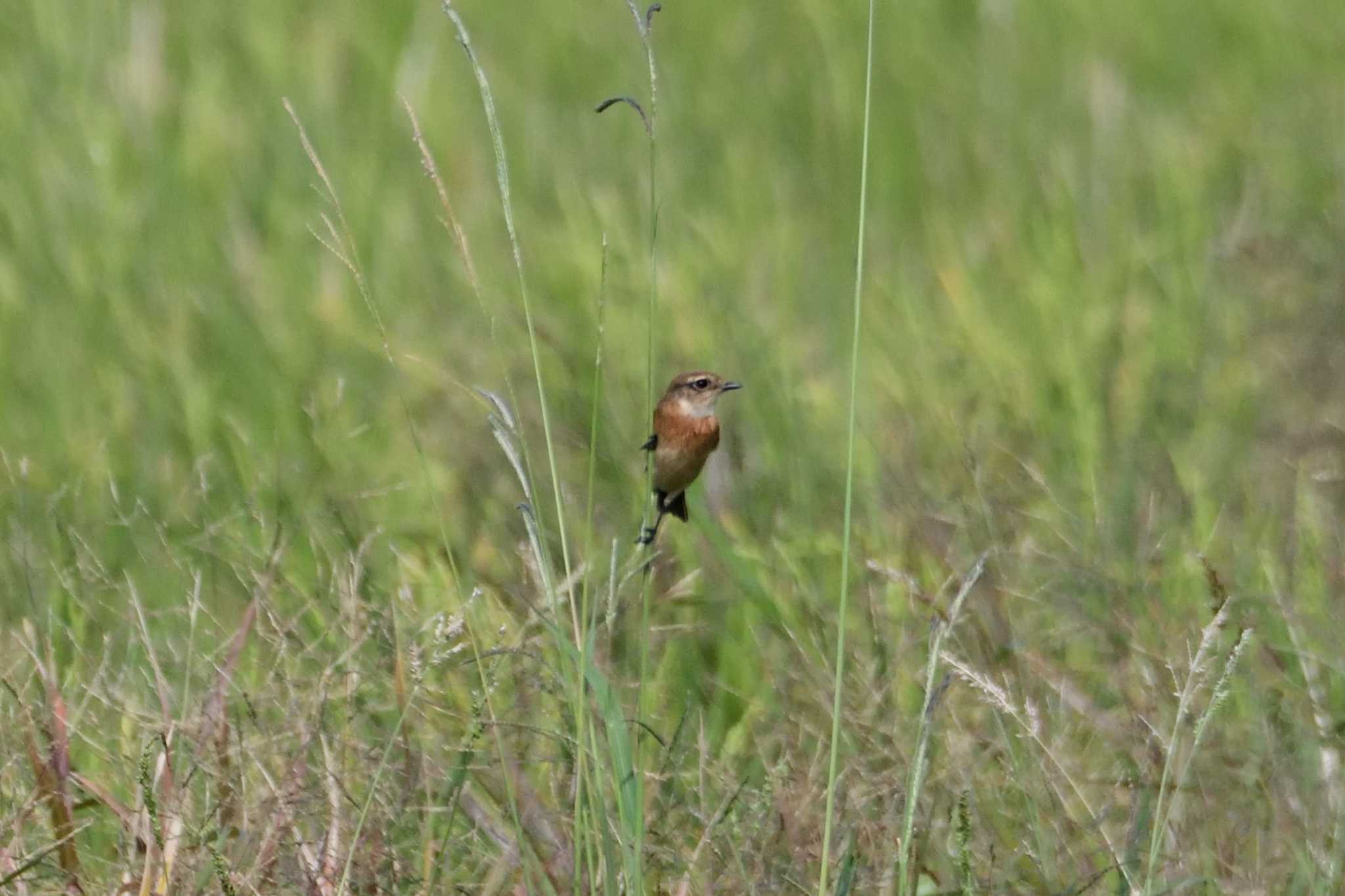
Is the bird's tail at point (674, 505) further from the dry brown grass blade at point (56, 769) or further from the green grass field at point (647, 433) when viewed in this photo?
the dry brown grass blade at point (56, 769)

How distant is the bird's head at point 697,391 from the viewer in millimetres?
2775

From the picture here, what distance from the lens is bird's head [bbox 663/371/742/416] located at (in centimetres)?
278

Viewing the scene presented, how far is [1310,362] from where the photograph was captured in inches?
157

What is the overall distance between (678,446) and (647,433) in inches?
24.2

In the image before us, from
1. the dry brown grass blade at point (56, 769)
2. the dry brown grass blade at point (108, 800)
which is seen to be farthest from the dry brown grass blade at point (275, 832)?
the dry brown grass blade at point (56, 769)

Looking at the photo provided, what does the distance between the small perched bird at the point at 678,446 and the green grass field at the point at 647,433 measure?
0.44 ft

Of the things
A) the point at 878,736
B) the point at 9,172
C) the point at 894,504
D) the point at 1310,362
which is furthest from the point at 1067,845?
the point at 9,172

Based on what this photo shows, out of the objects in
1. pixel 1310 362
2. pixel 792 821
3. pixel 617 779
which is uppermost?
pixel 617 779

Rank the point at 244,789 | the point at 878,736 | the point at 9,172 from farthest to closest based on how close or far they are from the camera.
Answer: the point at 9,172 < the point at 878,736 < the point at 244,789

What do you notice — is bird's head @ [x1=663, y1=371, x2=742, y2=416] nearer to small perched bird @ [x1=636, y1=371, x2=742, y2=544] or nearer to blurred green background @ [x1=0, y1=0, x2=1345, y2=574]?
small perched bird @ [x1=636, y1=371, x2=742, y2=544]

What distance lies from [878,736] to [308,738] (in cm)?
74

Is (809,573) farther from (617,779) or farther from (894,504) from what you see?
(617,779)

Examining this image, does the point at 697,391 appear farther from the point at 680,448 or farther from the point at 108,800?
the point at 108,800

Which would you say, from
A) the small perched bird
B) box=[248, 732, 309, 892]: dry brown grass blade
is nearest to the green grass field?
box=[248, 732, 309, 892]: dry brown grass blade
